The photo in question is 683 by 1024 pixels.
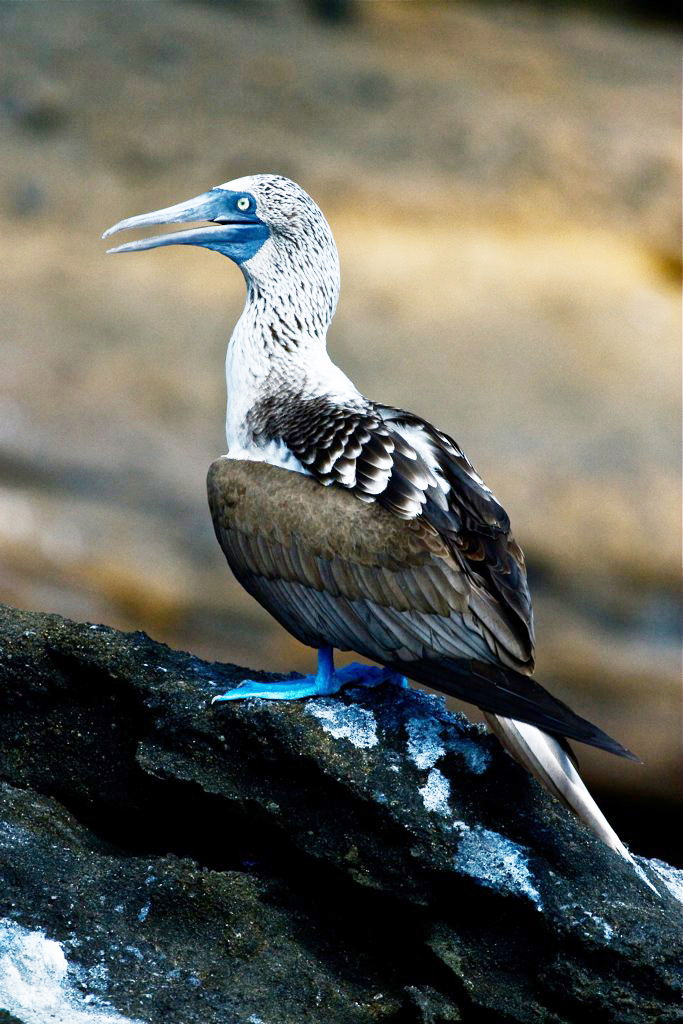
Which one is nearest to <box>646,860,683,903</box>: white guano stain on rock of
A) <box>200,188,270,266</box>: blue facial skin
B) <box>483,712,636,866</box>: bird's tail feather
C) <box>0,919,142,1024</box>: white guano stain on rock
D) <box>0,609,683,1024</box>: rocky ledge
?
<box>0,609,683,1024</box>: rocky ledge

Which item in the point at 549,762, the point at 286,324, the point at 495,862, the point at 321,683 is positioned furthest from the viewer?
the point at 286,324

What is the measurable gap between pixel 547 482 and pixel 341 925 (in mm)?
7988

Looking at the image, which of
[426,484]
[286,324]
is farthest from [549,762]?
[286,324]

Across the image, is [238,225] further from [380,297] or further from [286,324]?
[380,297]

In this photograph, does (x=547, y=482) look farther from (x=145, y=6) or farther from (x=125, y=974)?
(x=125, y=974)

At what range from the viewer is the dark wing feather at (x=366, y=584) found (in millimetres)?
4945

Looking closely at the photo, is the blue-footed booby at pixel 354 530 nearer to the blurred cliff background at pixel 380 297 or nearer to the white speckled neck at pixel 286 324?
the white speckled neck at pixel 286 324

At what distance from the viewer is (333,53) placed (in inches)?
599

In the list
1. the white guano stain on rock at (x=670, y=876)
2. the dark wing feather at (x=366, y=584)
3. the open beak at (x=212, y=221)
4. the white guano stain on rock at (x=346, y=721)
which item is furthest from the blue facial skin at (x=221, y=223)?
the white guano stain on rock at (x=670, y=876)

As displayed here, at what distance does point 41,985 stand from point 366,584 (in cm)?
184

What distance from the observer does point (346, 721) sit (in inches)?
209

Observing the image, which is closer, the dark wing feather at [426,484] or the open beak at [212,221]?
the dark wing feather at [426,484]

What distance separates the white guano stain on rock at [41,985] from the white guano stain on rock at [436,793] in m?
1.32

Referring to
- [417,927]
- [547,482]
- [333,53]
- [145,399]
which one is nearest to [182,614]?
[145,399]
